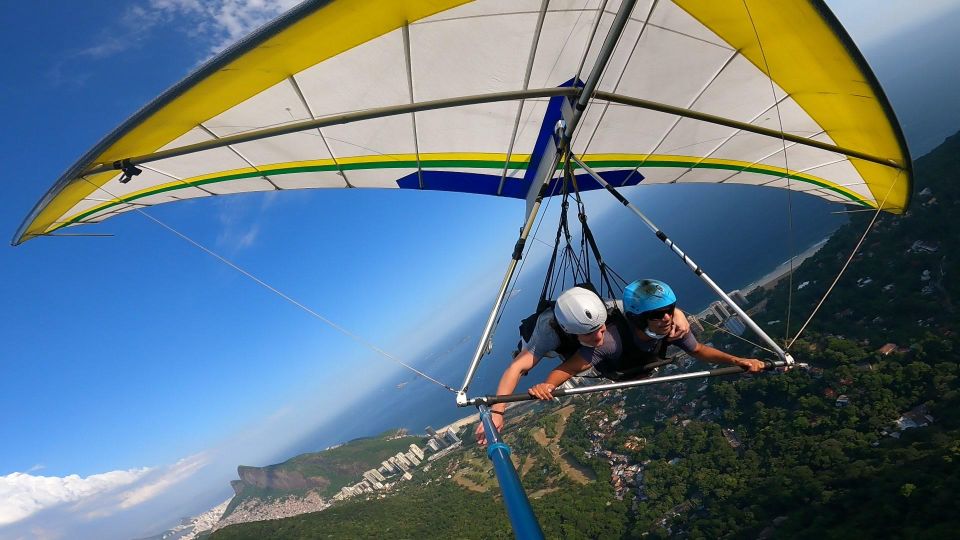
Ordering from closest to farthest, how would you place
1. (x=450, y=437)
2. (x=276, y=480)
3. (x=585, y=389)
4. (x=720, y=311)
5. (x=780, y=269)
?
(x=585, y=389) < (x=720, y=311) < (x=780, y=269) < (x=450, y=437) < (x=276, y=480)

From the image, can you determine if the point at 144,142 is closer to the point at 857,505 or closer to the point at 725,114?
the point at 725,114

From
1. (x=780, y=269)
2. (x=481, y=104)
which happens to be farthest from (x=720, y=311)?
(x=481, y=104)

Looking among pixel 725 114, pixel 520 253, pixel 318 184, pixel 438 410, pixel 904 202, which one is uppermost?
pixel 318 184

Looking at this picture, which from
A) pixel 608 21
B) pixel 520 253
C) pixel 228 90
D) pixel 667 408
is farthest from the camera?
pixel 667 408

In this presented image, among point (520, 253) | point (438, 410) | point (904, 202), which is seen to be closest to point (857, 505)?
point (904, 202)

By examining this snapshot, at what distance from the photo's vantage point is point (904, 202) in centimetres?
490

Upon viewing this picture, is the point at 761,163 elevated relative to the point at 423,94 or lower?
lower

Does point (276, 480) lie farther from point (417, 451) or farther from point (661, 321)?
point (661, 321)

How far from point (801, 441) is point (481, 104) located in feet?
97.3

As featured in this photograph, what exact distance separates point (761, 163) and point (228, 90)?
5.85m

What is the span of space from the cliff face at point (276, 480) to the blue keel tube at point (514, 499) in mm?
97838

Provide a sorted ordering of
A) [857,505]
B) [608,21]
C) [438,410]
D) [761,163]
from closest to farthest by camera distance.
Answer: [608,21] → [761,163] → [857,505] → [438,410]

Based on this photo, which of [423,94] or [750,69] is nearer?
[423,94]

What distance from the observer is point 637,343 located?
3.17m
